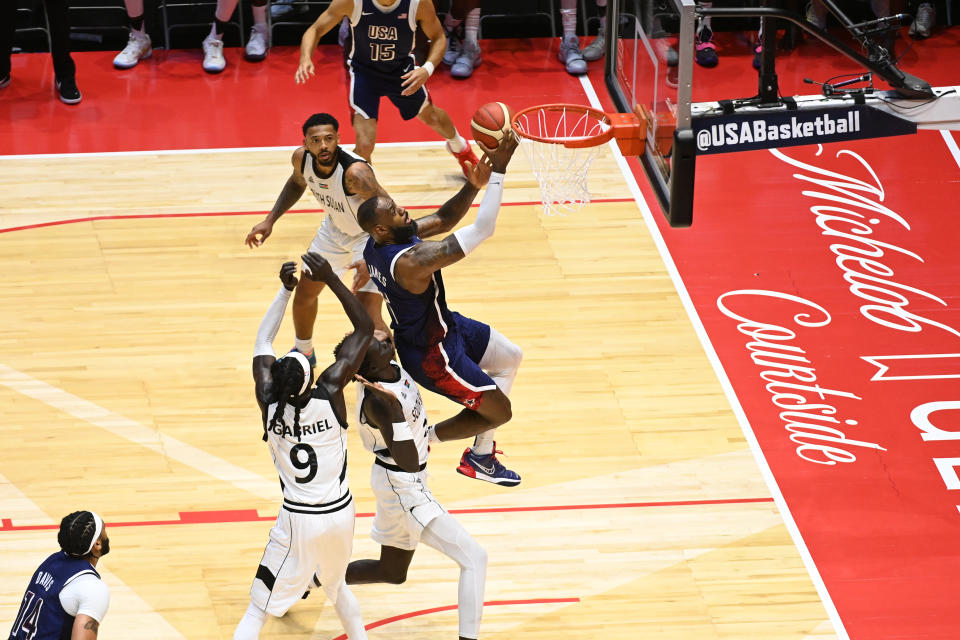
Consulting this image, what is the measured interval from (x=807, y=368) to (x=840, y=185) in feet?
8.99

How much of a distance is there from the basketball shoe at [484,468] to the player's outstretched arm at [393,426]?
1509mm

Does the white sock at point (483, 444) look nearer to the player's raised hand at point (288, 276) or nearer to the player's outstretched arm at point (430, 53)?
the player's raised hand at point (288, 276)

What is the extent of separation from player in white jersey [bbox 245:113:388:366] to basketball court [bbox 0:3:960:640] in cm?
76

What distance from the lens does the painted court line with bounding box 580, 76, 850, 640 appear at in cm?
707

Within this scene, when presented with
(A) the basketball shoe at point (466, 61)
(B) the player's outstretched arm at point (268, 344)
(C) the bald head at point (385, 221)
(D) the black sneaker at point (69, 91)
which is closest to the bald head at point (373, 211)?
(C) the bald head at point (385, 221)

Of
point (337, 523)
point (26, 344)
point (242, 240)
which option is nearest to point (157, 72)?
point (242, 240)

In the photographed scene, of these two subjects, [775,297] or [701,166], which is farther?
[701,166]

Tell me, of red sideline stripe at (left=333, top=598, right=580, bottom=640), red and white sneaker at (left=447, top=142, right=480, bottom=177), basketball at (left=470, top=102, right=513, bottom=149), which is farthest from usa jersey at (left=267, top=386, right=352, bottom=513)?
red and white sneaker at (left=447, top=142, right=480, bottom=177)

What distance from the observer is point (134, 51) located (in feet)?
43.9

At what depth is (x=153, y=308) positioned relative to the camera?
31.5 feet

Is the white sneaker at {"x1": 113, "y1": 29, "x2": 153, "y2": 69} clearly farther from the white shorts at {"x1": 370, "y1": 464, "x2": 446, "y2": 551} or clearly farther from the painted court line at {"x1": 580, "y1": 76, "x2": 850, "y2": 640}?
the white shorts at {"x1": 370, "y1": 464, "x2": 446, "y2": 551}

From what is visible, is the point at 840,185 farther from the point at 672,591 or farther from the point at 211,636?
the point at 211,636

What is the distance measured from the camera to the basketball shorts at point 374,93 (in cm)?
1020

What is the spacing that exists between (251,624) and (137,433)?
8.37 feet
